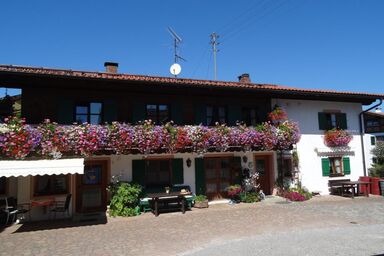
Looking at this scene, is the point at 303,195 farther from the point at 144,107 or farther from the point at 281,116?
the point at 144,107

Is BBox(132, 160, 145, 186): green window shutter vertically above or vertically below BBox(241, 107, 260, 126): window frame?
below

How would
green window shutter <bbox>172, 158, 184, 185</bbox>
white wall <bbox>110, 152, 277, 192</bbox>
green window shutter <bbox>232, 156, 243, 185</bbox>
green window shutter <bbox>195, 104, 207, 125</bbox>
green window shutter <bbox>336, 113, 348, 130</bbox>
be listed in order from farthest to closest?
green window shutter <bbox>336, 113, 348, 130</bbox> → green window shutter <bbox>232, 156, 243, 185</bbox> → green window shutter <bbox>195, 104, 207, 125</bbox> → green window shutter <bbox>172, 158, 184, 185</bbox> → white wall <bbox>110, 152, 277, 192</bbox>

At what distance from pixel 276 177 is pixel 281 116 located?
3343 millimetres

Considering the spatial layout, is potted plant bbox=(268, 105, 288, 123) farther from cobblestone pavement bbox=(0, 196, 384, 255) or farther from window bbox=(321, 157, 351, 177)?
cobblestone pavement bbox=(0, 196, 384, 255)

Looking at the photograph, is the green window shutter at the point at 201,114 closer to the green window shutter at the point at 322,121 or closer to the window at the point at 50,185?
the window at the point at 50,185

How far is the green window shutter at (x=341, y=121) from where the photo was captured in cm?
1928

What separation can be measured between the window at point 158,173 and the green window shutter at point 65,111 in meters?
3.95

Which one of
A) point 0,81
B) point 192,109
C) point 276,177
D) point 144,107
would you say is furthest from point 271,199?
point 0,81

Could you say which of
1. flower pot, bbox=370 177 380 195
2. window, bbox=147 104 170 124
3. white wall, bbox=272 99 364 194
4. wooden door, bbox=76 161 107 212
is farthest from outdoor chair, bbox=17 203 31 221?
flower pot, bbox=370 177 380 195

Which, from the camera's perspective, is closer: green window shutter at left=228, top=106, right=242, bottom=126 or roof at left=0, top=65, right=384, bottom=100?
roof at left=0, top=65, right=384, bottom=100

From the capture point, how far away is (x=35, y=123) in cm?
1351

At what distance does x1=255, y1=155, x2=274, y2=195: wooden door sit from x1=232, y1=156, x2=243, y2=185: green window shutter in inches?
51.7

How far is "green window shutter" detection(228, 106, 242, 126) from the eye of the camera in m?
16.9

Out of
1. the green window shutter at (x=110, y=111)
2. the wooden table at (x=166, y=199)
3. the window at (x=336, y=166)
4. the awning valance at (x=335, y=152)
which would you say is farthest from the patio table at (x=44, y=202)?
the window at (x=336, y=166)
